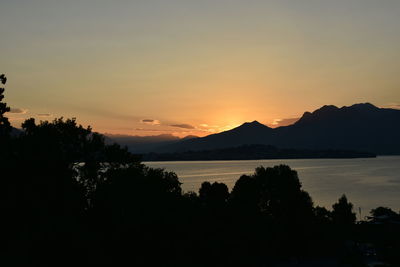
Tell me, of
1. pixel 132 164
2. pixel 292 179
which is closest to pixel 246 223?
pixel 292 179

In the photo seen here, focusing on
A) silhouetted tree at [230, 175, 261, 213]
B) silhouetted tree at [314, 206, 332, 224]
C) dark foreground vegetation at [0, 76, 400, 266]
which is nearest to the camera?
dark foreground vegetation at [0, 76, 400, 266]

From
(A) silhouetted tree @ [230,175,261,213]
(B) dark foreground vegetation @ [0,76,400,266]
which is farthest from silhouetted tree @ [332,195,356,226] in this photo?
(B) dark foreground vegetation @ [0,76,400,266]

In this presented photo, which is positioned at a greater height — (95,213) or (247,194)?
(95,213)

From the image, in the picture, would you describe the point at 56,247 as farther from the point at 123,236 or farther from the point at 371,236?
the point at 371,236

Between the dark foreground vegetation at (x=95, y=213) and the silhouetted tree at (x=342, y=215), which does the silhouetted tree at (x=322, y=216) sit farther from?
the dark foreground vegetation at (x=95, y=213)

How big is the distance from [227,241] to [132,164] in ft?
42.0

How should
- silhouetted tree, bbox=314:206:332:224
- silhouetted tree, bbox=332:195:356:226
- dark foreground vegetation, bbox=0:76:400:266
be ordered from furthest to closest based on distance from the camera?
silhouetted tree, bbox=332:195:356:226 → silhouetted tree, bbox=314:206:332:224 → dark foreground vegetation, bbox=0:76:400:266

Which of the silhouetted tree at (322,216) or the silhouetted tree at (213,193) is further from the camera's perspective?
the silhouetted tree at (322,216)

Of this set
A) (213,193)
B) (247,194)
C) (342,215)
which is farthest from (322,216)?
(213,193)

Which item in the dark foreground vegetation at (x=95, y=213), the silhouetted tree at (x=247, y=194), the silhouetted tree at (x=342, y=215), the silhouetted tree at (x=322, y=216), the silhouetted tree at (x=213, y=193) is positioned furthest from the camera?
the silhouetted tree at (x=342, y=215)

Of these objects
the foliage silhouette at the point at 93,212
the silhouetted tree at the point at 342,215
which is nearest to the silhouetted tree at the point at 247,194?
the foliage silhouette at the point at 93,212

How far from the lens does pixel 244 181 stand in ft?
242

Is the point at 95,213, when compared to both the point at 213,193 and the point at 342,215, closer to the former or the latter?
the point at 213,193

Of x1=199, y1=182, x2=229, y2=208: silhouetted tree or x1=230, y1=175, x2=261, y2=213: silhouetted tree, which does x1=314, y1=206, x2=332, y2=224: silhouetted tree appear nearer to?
x1=230, y1=175, x2=261, y2=213: silhouetted tree
